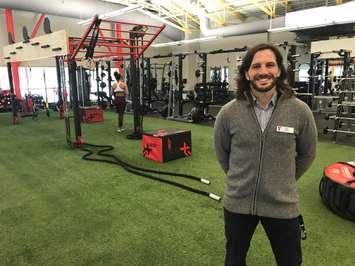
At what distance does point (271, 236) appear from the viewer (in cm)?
145

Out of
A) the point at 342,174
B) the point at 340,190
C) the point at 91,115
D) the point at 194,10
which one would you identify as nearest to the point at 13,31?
the point at 91,115

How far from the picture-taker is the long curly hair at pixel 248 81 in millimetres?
1398

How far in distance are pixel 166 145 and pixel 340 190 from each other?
2.68 meters

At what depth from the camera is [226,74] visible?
52.8ft

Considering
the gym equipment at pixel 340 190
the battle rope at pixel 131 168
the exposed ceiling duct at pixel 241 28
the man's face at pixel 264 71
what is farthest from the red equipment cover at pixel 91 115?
the man's face at pixel 264 71

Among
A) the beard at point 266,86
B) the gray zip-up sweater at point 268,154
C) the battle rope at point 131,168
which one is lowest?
the battle rope at point 131,168

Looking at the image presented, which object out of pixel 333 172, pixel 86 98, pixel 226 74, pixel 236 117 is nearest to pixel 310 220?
pixel 333 172

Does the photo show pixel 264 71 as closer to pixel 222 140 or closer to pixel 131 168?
pixel 222 140

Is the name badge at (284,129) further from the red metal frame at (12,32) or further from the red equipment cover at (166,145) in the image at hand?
the red metal frame at (12,32)

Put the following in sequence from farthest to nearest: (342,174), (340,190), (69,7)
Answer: (69,7) < (342,174) < (340,190)

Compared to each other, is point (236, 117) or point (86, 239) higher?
point (236, 117)

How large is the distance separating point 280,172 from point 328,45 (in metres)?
10.1

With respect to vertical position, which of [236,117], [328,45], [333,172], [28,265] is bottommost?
[28,265]

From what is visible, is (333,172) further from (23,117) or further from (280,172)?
(23,117)
